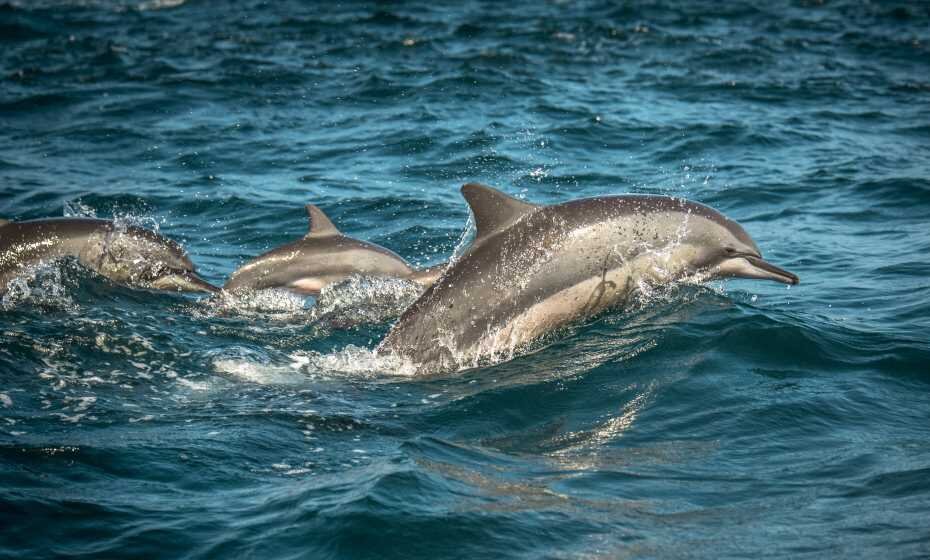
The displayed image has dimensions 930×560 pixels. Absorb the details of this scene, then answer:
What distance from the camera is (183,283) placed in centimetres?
1163

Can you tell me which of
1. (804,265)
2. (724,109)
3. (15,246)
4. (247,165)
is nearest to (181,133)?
(247,165)

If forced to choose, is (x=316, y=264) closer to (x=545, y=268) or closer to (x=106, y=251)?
(x=106, y=251)

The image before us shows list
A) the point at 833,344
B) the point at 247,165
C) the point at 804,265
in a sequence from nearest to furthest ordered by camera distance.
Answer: the point at 833,344
the point at 804,265
the point at 247,165

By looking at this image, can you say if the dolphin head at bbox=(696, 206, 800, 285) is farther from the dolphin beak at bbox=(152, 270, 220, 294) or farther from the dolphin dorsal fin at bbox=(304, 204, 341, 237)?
the dolphin beak at bbox=(152, 270, 220, 294)

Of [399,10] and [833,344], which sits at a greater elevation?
[399,10]

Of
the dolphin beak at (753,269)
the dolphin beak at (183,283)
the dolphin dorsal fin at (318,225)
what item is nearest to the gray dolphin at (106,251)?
the dolphin beak at (183,283)

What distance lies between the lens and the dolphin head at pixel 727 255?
9391 millimetres

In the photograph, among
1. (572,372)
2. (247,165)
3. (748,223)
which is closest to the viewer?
(572,372)

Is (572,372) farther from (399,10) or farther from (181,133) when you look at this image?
(399,10)

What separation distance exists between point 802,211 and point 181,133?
11157 mm

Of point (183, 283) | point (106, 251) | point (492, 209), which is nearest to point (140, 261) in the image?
point (106, 251)

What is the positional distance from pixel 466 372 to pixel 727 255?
2598 millimetres

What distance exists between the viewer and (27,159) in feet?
59.7

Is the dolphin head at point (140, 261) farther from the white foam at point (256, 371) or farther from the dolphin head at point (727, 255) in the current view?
the dolphin head at point (727, 255)
